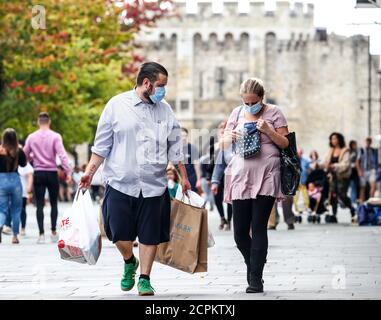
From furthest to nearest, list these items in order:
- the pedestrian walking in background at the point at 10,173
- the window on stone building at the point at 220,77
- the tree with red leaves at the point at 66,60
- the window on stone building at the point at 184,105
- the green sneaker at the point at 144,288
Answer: the window on stone building at the point at 220,77 → the window on stone building at the point at 184,105 → the tree with red leaves at the point at 66,60 → the pedestrian walking in background at the point at 10,173 → the green sneaker at the point at 144,288

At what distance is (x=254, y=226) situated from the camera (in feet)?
37.2

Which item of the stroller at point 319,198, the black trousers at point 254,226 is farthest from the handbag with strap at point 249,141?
the stroller at point 319,198

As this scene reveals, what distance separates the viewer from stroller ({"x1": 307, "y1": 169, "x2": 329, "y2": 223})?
25.8 metres

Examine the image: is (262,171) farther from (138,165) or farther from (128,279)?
(128,279)

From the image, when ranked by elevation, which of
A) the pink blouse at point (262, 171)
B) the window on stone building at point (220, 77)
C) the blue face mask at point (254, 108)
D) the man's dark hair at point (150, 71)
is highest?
the window on stone building at point (220, 77)

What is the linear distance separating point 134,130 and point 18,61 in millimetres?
29000

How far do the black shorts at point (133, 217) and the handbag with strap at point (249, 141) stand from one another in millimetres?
728

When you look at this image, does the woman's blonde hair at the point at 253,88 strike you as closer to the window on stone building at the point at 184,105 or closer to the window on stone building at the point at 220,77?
the window on stone building at the point at 184,105

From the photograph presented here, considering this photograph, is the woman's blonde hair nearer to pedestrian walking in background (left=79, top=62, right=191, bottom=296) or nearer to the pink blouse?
the pink blouse

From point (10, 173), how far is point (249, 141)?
839cm

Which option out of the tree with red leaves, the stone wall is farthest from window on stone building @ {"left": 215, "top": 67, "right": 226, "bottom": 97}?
the tree with red leaves

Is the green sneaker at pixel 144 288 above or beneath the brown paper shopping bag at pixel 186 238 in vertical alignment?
beneath

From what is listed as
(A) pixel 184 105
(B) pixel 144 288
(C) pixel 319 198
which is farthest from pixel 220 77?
(B) pixel 144 288

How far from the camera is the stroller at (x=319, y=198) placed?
1017 inches
